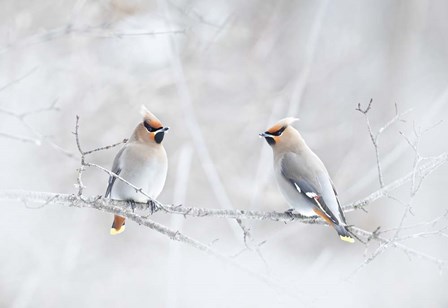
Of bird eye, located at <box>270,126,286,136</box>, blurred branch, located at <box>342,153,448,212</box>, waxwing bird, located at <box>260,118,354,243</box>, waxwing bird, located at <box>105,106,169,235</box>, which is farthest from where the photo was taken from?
bird eye, located at <box>270,126,286,136</box>

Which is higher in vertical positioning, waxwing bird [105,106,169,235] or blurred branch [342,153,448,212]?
blurred branch [342,153,448,212]

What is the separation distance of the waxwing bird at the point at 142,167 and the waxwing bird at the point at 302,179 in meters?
0.64

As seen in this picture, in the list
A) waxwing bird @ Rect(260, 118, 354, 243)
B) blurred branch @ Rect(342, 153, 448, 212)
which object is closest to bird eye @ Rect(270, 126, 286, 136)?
waxwing bird @ Rect(260, 118, 354, 243)

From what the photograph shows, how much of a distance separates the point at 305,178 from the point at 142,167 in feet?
3.19

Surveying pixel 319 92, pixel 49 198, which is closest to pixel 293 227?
pixel 319 92

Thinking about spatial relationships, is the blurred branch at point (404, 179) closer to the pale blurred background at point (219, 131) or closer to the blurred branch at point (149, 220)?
the blurred branch at point (149, 220)

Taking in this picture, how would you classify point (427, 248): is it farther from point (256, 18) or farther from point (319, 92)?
point (256, 18)

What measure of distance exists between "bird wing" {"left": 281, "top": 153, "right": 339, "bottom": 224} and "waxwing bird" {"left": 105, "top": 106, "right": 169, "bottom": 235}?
75cm

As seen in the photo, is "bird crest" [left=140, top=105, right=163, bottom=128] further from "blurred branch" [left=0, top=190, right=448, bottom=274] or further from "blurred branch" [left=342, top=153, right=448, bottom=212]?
"blurred branch" [left=342, top=153, right=448, bottom=212]

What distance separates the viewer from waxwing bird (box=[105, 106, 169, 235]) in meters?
4.19

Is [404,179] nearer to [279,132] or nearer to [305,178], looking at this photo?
[305,178]

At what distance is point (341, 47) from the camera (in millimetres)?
11328

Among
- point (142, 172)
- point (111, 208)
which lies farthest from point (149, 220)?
point (142, 172)

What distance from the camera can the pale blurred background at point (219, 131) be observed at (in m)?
8.43
